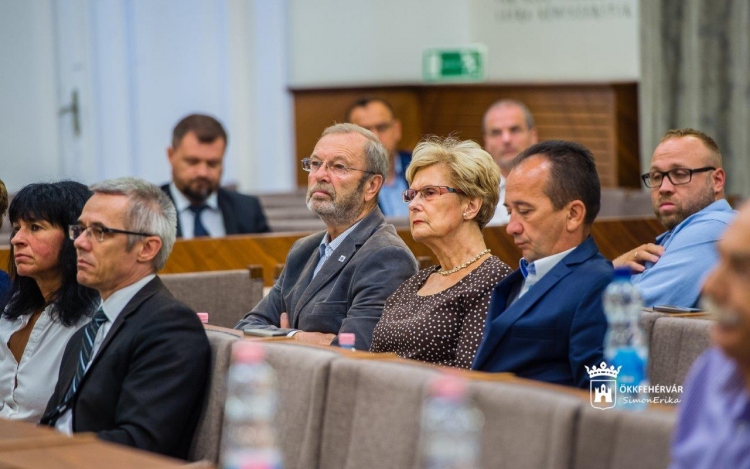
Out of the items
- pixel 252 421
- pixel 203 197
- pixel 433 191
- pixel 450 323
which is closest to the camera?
pixel 252 421

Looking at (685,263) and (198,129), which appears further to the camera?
(198,129)

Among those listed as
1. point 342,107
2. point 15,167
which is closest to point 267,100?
point 342,107

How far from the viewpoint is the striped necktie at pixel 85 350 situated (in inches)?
114

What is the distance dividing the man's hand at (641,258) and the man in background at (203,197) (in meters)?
2.68

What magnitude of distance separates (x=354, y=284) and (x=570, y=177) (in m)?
0.99

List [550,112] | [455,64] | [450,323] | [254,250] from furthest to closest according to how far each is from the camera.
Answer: [455,64] → [550,112] → [254,250] → [450,323]

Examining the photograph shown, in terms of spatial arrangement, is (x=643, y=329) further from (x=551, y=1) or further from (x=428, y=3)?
(x=428, y=3)

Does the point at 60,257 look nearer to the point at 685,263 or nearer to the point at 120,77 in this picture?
the point at 685,263

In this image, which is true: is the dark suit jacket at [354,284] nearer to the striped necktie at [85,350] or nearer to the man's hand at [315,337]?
the man's hand at [315,337]

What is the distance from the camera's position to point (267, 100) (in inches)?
371

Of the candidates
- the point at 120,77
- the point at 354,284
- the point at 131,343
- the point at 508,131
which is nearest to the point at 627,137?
the point at 508,131

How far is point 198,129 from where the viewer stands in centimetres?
619

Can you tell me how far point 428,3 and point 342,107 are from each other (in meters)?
1.13

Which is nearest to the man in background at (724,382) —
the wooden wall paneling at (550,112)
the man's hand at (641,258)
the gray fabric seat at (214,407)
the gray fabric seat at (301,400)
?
the gray fabric seat at (301,400)
